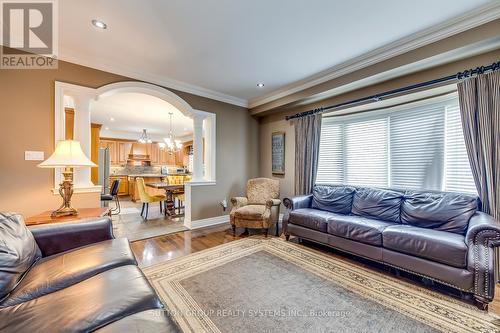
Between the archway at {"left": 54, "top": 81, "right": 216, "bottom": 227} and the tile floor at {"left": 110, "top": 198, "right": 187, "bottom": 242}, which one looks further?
the tile floor at {"left": 110, "top": 198, "right": 187, "bottom": 242}

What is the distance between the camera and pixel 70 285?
1289 millimetres

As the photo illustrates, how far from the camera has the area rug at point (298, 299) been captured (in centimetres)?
162

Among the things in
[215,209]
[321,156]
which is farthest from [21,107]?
[321,156]

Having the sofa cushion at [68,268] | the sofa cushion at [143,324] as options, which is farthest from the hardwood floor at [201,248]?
the sofa cushion at [143,324]

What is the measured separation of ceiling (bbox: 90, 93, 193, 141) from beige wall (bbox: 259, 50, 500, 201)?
251 centimetres

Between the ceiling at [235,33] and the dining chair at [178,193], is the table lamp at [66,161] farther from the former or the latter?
the dining chair at [178,193]

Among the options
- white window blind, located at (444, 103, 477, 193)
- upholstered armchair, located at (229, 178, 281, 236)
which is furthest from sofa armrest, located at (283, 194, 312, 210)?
white window blind, located at (444, 103, 477, 193)

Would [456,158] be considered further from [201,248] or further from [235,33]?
[201,248]

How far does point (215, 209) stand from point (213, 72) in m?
2.66

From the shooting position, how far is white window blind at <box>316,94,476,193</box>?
2695 millimetres

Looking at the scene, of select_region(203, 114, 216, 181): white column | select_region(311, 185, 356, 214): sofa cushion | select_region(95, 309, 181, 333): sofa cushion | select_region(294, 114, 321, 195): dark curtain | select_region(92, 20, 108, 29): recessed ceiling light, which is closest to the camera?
select_region(95, 309, 181, 333): sofa cushion

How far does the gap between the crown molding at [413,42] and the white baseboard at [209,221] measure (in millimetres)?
3028

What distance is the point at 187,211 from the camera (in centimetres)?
423

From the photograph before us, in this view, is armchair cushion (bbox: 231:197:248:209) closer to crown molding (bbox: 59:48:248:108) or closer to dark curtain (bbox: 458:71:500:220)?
crown molding (bbox: 59:48:248:108)
